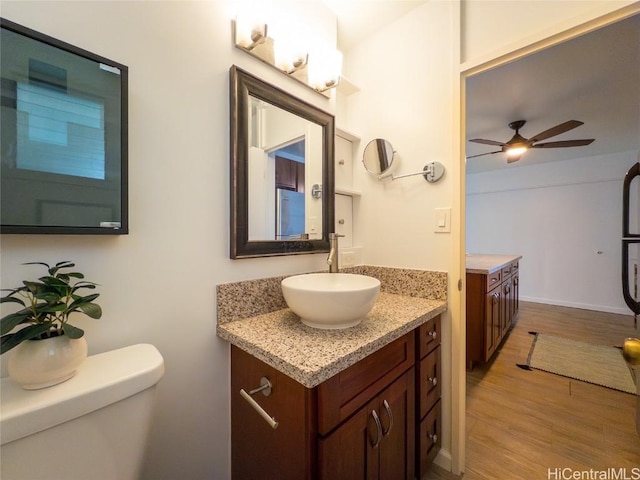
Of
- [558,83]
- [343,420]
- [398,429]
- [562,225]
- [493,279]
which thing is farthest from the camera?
[562,225]

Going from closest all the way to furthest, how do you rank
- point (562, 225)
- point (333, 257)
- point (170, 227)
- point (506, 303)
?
point (170, 227) → point (333, 257) → point (506, 303) → point (562, 225)

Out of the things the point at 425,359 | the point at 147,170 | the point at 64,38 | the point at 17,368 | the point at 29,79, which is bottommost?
the point at 425,359

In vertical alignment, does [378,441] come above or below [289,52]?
below

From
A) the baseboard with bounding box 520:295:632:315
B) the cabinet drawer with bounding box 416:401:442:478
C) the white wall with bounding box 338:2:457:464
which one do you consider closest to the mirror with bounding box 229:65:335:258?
the white wall with bounding box 338:2:457:464

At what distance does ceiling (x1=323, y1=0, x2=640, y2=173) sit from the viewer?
1.45m

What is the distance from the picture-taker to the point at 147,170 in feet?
2.58

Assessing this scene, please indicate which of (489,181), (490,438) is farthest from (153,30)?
(489,181)

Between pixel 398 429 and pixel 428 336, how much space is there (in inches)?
15.5

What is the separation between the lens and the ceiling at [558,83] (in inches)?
57.0

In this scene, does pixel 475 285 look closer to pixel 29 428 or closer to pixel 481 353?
pixel 481 353

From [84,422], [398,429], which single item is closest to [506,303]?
[398,429]

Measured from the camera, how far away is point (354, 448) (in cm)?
76

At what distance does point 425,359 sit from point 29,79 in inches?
61.1

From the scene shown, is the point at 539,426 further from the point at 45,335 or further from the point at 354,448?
the point at 45,335
